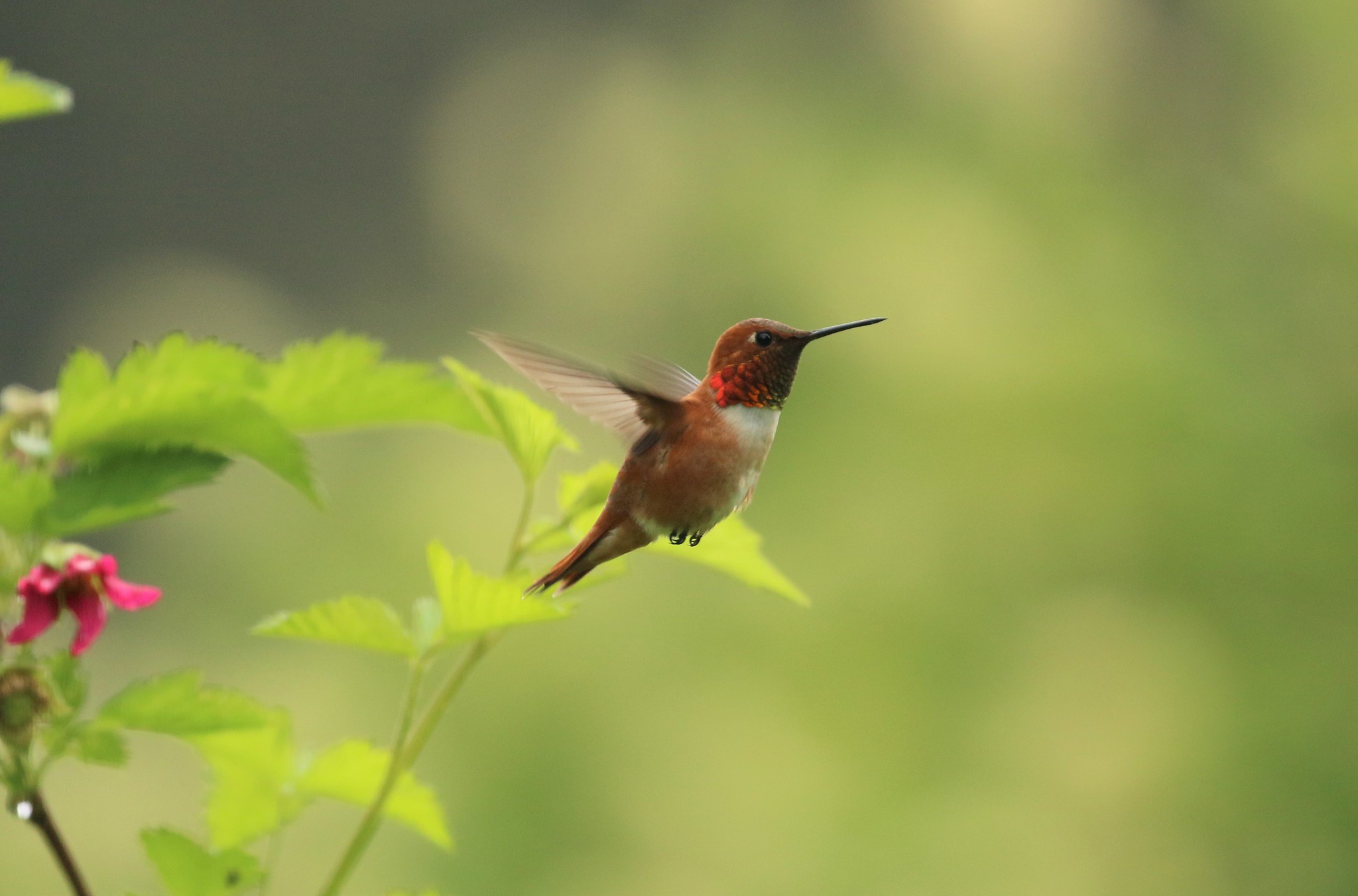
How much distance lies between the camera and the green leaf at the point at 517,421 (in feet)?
1.71

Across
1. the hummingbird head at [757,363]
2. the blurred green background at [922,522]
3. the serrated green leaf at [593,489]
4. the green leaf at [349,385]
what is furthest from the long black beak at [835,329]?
the blurred green background at [922,522]

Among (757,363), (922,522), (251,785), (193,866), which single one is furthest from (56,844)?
(922,522)

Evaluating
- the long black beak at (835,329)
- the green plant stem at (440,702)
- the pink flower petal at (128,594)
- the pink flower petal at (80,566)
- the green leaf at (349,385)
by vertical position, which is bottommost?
the green plant stem at (440,702)

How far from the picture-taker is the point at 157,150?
873 cm

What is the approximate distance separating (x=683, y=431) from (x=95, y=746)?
1.15 feet

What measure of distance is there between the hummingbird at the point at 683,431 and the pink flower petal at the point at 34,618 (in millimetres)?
256

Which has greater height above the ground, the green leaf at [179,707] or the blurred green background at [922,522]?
the green leaf at [179,707]

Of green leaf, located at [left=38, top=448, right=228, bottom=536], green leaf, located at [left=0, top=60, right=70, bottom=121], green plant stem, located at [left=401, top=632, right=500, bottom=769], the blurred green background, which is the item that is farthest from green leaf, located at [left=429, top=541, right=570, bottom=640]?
the blurred green background

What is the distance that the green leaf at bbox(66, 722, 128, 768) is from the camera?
595 mm

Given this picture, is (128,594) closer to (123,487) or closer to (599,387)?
(123,487)

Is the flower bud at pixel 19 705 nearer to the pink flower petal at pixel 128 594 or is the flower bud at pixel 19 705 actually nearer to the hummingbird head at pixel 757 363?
the pink flower petal at pixel 128 594

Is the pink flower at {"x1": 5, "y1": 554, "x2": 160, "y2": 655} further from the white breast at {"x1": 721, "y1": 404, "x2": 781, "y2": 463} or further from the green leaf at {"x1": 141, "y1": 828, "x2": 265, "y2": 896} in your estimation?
the white breast at {"x1": 721, "y1": 404, "x2": 781, "y2": 463}

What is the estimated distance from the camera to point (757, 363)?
0.48 meters

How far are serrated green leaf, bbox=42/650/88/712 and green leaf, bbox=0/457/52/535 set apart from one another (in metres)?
0.08
